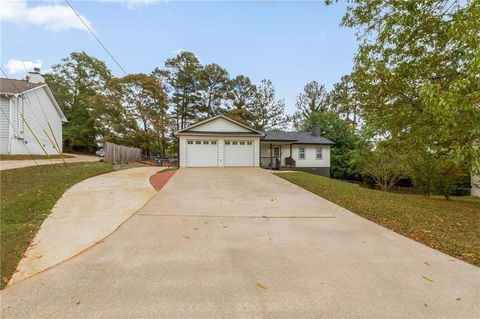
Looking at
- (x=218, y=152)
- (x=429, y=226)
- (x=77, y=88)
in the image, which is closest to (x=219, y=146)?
(x=218, y=152)

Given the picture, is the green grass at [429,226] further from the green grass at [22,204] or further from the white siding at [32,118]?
the white siding at [32,118]

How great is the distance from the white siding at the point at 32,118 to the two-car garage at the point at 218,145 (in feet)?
27.0

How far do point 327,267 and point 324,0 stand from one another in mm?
8101

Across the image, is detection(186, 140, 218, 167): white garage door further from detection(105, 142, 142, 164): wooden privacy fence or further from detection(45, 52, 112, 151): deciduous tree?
detection(45, 52, 112, 151): deciduous tree

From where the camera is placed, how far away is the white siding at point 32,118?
600 inches

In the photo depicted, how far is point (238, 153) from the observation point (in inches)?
695

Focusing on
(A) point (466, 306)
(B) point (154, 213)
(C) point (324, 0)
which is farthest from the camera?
(C) point (324, 0)

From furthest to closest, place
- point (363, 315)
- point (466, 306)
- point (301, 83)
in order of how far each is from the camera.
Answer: point (301, 83) < point (466, 306) < point (363, 315)

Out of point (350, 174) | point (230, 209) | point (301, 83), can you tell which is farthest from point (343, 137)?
point (230, 209)

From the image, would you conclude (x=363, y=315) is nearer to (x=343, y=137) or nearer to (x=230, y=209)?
(x=230, y=209)

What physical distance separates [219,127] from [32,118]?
13764 millimetres

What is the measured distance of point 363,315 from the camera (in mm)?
2172

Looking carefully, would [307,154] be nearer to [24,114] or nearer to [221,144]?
[221,144]

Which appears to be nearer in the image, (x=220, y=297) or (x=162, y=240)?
(x=220, y=297)
